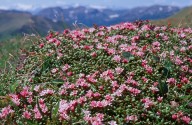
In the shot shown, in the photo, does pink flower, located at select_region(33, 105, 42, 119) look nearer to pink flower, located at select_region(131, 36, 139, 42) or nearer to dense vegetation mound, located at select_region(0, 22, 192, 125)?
dense vegetation mound, located at select_region(0, 22, 192, 125)

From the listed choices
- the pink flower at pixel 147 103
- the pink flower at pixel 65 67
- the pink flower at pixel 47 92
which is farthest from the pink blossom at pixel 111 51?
the pink flower at pixel 147 103

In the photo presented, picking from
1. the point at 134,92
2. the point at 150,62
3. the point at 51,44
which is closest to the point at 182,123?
the point at 134,92

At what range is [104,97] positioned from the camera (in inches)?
311

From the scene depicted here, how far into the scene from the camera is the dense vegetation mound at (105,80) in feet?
24.4

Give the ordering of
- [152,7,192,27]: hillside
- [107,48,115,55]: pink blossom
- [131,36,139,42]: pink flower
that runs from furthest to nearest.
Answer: [152,7,192,27]: hillside
[131,36,139,42]: pink flower
[107,48,115,55]: pink blossom

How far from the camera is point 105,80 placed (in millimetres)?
8453

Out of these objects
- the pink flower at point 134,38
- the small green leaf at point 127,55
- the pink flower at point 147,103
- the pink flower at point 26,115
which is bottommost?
the pink flower at point 26,115

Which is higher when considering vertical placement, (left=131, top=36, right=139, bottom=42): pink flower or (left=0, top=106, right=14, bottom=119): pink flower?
(left=131, top=36, right=139, bottom=42): pink flower

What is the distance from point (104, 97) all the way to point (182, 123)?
5.01 ft

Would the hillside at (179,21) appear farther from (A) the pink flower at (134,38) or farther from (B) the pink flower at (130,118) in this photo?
(B) the pink flower at (130,118)

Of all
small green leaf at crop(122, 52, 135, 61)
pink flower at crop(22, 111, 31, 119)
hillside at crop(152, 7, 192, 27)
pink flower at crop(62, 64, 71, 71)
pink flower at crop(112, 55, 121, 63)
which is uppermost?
small green leaf at crop(122, 52, 135, 61)

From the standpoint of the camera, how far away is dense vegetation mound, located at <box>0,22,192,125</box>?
7.45 meters

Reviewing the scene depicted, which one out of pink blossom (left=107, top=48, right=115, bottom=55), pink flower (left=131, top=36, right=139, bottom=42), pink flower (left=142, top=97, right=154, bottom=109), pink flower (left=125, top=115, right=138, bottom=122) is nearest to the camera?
pink flower (left=125, top=115, right=138, bottom=122)

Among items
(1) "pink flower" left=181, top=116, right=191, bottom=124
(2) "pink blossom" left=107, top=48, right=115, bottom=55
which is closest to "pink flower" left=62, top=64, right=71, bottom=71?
(2) "pink blossom" left=107, top=48, right=115, bottom=55
